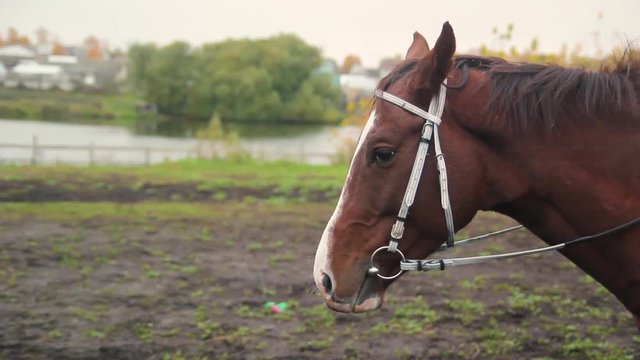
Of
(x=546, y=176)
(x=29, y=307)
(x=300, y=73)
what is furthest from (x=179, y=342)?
(x=300, y=73)

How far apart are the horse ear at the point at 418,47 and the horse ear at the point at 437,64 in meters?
0.36

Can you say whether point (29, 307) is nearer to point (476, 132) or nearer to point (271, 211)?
point (476, 132)

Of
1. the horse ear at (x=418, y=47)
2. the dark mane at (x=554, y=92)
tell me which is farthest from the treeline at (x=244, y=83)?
the dark mane at (x=554, y=92)

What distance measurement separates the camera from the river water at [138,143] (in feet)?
57.9

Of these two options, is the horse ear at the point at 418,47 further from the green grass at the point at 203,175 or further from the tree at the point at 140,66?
the tree at the point at 140,66

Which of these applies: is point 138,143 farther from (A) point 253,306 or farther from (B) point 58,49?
(A) point 253,306

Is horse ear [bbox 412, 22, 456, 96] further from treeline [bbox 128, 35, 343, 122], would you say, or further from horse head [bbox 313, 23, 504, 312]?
treeline [bbox 128, 35, 343, 122]

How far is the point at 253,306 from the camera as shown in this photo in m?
6.77

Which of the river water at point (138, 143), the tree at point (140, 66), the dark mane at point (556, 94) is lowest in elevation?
the river water at point (138, 143)

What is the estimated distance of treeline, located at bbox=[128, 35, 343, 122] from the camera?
53.2 ft

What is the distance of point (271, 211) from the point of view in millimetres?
13000

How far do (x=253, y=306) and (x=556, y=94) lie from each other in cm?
491

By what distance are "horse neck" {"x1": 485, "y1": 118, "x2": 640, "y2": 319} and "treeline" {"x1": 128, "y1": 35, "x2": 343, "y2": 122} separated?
12.5 meters

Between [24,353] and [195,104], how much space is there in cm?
1240
